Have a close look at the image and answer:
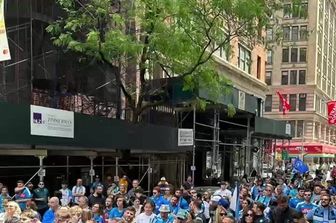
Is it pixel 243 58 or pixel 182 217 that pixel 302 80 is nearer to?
pixel 243 58

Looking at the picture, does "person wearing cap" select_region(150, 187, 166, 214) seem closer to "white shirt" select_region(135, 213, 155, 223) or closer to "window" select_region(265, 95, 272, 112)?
"white shirt" select_region(135, 213, 155, 223)

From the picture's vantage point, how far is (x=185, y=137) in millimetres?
22203

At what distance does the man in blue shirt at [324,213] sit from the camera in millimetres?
11219

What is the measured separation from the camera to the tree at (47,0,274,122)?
1577 centimetres

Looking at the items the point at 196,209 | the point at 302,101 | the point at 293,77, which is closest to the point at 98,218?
the point at 196,209

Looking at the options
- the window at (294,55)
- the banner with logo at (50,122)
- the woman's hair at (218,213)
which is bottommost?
the woman's hair at (218,213)

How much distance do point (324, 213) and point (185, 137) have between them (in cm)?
1127

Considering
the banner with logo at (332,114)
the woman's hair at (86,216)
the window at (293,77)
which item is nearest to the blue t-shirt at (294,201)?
the woman's hair at (86,216)

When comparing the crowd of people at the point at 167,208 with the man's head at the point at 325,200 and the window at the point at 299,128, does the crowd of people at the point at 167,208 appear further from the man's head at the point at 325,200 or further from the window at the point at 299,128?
the window at the point at 299,128

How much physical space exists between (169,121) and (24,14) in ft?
31.8

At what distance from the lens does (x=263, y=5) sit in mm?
16219

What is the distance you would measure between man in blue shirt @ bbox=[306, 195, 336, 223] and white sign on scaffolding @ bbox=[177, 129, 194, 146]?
10.8 metres

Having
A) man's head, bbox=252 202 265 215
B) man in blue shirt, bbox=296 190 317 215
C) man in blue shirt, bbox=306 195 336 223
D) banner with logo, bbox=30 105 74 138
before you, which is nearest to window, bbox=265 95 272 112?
banner with logo, bbox=30 105 74 138

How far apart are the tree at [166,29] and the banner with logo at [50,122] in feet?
7.03
